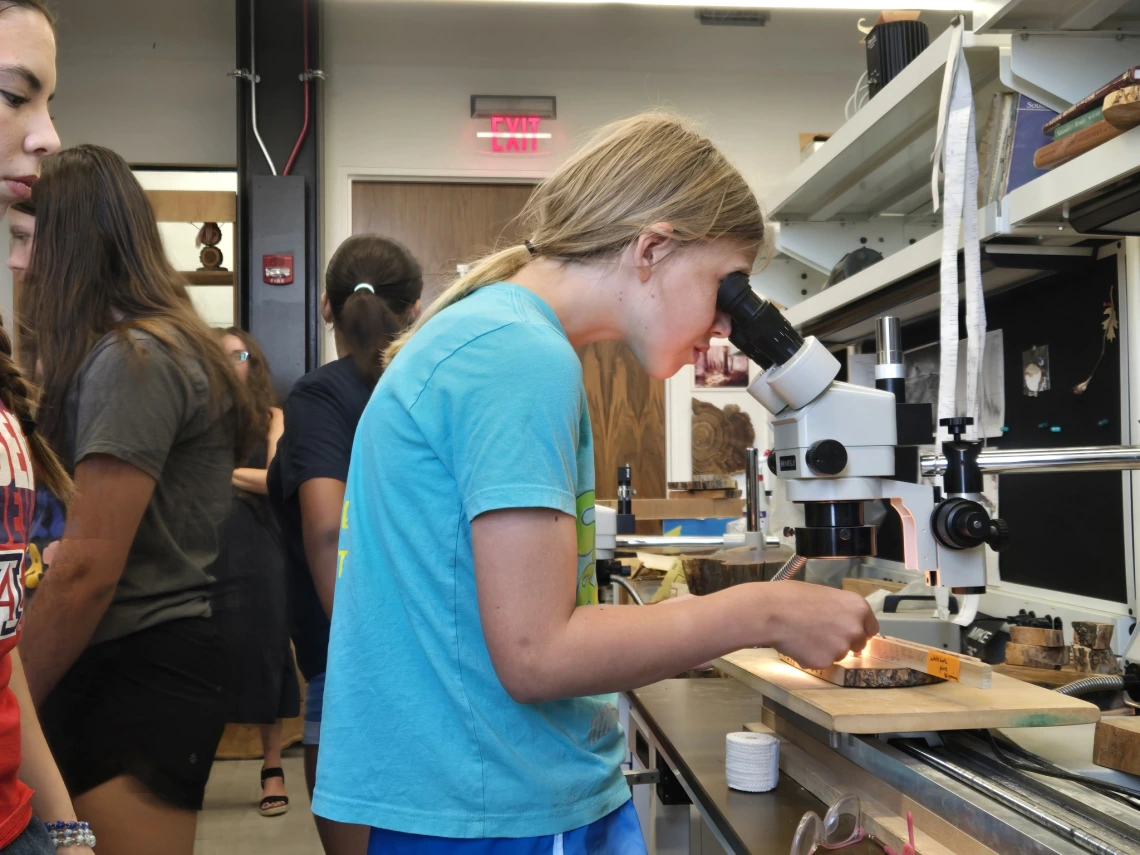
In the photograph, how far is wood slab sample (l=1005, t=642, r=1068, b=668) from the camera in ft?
4.49

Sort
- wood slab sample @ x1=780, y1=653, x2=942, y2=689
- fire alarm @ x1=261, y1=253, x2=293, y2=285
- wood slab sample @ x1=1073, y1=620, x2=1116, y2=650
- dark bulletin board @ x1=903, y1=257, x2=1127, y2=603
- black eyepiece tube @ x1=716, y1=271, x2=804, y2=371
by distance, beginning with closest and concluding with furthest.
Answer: black eyepiece tube @ x1=716, y1=271, x2=804, y2=371
wood slab sample @ x1=780, y1=653, x2=942, y2=689
wood slab sample @ x1=1073, y1=620, x2=1116, y2=650
dark bulletin board @ x1=903, y1=257, x2=1127, y2=603
fire alarm @ x1=261, y1=253, x2=293, y2=285

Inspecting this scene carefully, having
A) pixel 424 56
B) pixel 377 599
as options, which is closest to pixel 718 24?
pixel 424 56

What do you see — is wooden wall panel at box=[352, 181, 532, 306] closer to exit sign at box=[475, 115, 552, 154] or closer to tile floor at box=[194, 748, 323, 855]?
exit sign at box=[475, 115, 552, 154]

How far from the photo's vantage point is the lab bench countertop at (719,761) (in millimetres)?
929

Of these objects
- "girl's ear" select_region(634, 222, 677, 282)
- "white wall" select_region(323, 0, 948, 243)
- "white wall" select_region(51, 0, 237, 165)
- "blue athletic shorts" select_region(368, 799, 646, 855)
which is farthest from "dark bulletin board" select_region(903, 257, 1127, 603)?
"white wall" select_region(51, 0, 237, 165)

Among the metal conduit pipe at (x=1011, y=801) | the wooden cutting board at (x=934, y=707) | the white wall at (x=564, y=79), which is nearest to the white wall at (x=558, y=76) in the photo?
the white wall at (x=564, y=79)

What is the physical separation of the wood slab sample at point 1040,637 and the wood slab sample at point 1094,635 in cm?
3

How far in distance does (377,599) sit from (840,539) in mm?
443

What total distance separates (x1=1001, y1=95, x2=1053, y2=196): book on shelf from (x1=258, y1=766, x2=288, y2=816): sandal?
5.10ft

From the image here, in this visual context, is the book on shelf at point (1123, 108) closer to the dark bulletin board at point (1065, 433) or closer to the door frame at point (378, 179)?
the dark bulletin board at point (1065, 433)

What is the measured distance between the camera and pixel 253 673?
1.52m

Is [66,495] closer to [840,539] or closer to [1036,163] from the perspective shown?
[840,539]

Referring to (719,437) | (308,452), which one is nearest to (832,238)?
(308,452)

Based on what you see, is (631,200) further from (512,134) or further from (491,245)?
(512,134)
